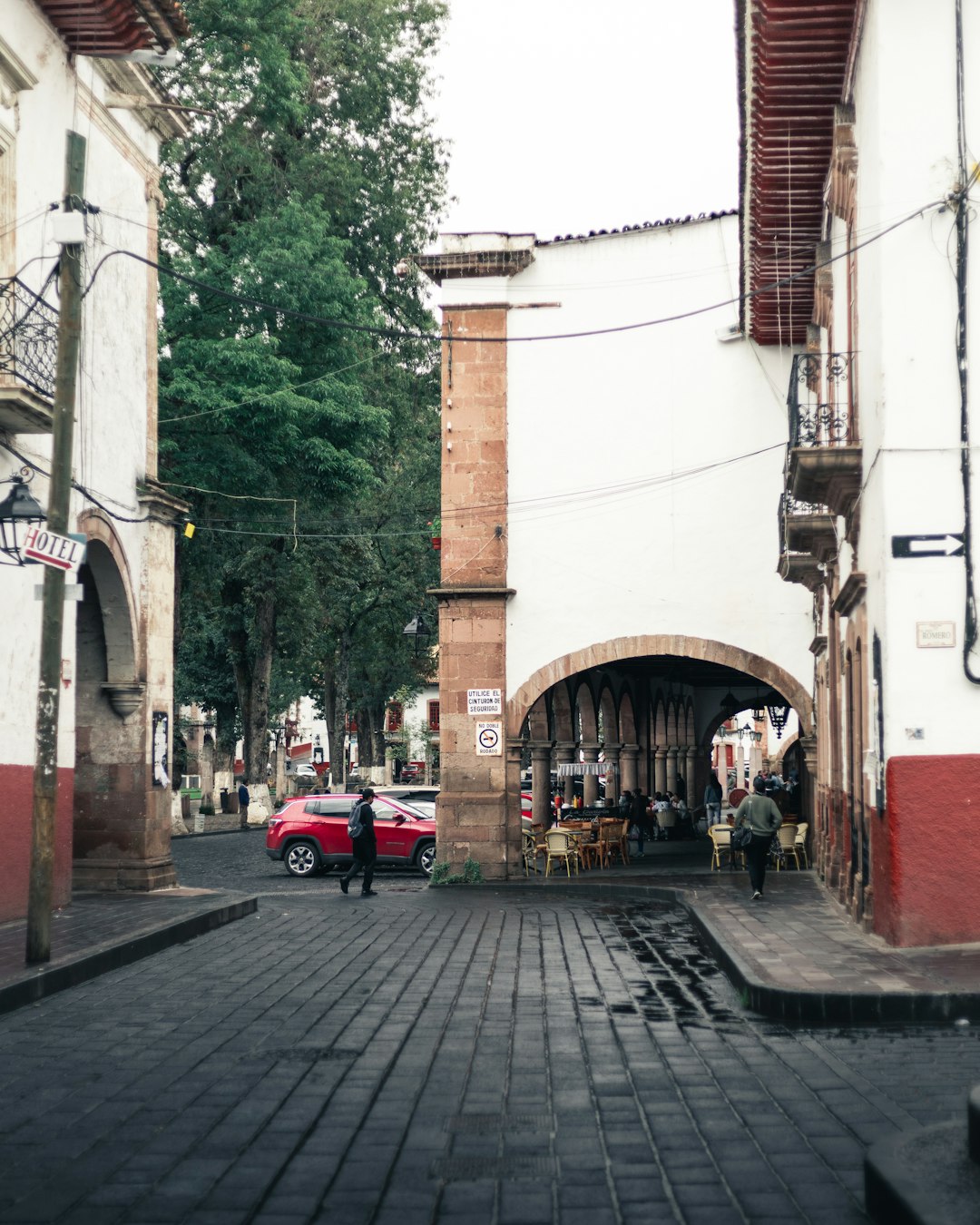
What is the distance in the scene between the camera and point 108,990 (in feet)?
38.1

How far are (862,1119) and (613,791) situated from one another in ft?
112

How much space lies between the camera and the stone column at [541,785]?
30359mm

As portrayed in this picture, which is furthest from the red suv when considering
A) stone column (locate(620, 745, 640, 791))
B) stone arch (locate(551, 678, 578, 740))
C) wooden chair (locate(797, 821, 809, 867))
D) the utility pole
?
the utility pole

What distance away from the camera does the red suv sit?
27.8 m

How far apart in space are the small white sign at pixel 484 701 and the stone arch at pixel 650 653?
215 mm

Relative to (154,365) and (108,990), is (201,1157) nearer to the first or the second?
(108,990)

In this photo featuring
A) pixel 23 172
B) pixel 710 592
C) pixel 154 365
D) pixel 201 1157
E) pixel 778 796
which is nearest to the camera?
pixel 201 1157

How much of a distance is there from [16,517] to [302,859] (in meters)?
15.1

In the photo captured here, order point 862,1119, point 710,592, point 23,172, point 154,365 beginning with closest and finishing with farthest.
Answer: point 862,1119 < point 23,172 < point 154,365 < point 710,592

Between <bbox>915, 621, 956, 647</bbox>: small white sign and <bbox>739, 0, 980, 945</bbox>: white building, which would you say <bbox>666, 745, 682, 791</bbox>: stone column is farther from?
<bbox>915, 621, 956, 647</bbox>: small white sign

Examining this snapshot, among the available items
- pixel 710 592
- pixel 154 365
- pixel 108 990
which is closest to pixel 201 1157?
pixel 108 990

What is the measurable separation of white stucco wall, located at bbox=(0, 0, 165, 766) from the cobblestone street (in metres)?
4.13

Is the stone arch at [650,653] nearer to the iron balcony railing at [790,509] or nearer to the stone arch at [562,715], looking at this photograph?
the iron balcony railing at [790,509]

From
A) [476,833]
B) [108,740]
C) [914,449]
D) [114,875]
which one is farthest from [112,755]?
[914,449]
